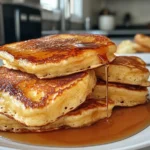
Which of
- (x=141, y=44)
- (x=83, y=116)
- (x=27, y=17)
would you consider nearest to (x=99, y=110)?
(x=83, y=116)

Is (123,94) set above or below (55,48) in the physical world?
below

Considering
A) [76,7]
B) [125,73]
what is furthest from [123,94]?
[76,7]

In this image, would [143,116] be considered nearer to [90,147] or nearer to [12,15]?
[90,147]

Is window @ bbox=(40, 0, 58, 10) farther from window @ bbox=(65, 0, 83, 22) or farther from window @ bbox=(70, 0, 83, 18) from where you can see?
window @ bbox=(70, 0, 83, 18)

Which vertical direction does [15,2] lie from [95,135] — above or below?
above

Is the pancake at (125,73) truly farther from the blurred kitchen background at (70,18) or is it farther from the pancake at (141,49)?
the blurred kitchen background at (70,18)

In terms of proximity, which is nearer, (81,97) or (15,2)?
(81,97)

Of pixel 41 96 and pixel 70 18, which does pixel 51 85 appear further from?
pixel 70 18
